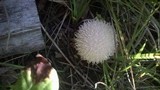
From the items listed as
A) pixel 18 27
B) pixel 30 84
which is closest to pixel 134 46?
pixel 18 27

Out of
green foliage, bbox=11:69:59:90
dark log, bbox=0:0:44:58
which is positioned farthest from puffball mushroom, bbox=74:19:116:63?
green foliage, bbox=11:69:59:90

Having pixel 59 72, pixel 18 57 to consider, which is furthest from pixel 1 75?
pixel 59 72

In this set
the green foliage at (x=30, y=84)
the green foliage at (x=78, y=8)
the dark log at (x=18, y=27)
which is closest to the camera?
the green foliage at (x=30, y=84)

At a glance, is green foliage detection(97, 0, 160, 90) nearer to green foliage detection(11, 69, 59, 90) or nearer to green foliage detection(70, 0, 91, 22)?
green foliage detection(70, 0, 91, 22)

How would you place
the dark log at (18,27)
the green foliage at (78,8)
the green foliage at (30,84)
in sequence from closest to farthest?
1. the green foliage at (30,84)
2. the dark log at (18,27)
3. the green foliage at (78,8)

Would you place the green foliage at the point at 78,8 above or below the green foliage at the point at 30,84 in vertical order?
above

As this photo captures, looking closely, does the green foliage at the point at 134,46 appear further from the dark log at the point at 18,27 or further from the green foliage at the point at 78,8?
the dark log at the point at 18,27

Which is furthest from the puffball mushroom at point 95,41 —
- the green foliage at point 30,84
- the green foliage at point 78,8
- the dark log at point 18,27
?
the green foliage at point 30,84

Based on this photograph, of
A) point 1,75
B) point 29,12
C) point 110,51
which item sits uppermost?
point 29,12

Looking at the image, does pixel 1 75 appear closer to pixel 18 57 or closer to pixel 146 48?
pixel 18 57
